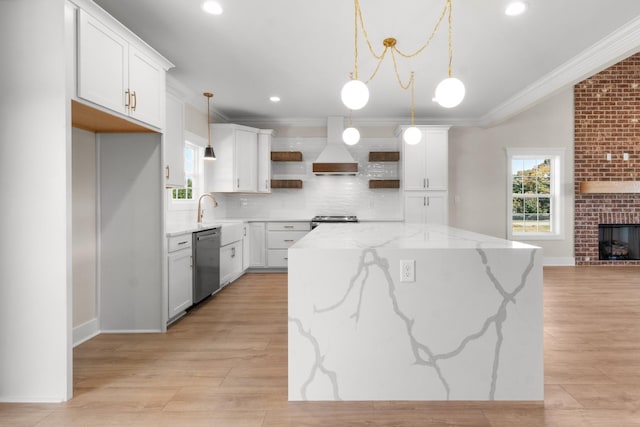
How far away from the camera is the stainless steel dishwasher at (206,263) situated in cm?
384

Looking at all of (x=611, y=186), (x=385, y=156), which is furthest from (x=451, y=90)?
(x=611, y=186)

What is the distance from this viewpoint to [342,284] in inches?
77.1

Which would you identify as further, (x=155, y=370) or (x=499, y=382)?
(x=155, y=370)

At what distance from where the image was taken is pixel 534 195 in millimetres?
6473

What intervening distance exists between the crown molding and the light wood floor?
2527 mm

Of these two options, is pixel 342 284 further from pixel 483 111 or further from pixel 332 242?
pixel 483 111

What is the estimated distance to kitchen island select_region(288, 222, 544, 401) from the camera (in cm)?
194

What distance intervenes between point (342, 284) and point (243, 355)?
1195 millimetres

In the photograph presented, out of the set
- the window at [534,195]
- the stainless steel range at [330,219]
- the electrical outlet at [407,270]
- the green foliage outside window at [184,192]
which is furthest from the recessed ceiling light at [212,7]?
the window at [534,195]

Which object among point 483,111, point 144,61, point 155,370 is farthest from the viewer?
point 483,111

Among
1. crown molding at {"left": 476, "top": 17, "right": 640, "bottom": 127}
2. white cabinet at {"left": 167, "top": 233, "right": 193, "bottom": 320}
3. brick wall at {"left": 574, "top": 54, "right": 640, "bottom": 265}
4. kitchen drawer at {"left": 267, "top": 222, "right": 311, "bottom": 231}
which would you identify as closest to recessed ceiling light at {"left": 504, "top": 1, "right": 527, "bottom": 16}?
crown molding at {"left": 476, "top": 17, "right": 640, "bottom": 127}

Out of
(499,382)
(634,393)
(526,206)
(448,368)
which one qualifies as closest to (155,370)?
(448,368)

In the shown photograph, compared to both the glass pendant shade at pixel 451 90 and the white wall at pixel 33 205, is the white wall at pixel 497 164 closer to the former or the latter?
the glass pendant shade at pixel 451 90

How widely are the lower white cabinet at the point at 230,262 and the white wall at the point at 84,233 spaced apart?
69.9 inches
